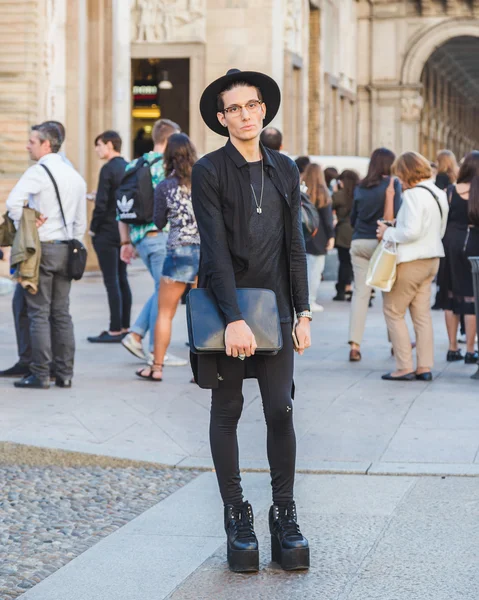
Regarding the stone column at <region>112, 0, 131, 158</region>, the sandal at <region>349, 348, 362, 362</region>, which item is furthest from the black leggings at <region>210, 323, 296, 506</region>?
the stone column at <region>112, 0, 131, 158</region>

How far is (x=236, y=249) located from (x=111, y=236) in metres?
7.13

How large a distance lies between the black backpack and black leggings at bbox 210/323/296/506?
5.22 metres

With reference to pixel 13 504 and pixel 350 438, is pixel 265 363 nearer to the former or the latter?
pixel 13 504

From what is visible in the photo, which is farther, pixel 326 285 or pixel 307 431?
Answer: pixel 326 285

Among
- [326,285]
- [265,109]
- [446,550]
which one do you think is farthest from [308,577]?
[326,285]

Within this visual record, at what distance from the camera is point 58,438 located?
726 centimetres

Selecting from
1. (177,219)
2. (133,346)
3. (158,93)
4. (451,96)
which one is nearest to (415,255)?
(177,219)

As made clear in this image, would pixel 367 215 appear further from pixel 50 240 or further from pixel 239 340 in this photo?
pixel 239 340

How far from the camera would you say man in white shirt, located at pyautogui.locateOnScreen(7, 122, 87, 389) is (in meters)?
8.75

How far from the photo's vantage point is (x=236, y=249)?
15.8ft

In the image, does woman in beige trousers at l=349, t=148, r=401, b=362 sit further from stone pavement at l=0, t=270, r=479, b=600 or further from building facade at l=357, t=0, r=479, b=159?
building facade at l=357, t=0, r=479, b=159

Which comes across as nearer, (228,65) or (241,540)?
(241,540)

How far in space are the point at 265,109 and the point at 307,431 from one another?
3.12 meters

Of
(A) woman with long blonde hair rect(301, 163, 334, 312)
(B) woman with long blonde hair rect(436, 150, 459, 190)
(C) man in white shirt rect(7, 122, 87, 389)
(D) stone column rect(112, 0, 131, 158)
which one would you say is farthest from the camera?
(D) stone column rect(112, 0, 131, 158)
